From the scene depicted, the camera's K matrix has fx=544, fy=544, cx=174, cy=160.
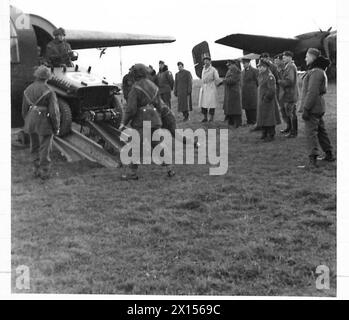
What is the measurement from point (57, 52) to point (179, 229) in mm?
4437

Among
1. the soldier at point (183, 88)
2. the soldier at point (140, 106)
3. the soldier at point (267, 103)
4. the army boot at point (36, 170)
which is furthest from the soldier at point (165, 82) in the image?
the army boot at point (36, 170)

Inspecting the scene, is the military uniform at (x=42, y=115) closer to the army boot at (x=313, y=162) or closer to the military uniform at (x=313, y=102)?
the military uniform at (x=313, y=102)

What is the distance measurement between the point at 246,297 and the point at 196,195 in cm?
245

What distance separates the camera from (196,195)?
20.8 feet

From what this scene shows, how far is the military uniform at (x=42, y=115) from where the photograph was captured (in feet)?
22.8

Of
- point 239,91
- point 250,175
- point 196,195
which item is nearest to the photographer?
point 196,195

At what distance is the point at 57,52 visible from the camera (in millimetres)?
8539

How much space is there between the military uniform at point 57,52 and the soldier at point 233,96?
11.9ft

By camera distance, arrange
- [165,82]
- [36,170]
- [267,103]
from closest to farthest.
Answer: [36,170]
[267,103]
[165,82]

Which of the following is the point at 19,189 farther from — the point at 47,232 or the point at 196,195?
the point at 196,195

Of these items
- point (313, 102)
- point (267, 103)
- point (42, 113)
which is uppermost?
point (313, 102)

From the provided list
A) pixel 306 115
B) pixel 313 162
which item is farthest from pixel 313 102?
pixel 313 162

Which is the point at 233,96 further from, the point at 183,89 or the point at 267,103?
the point at 183,89
